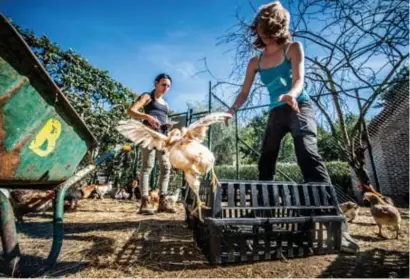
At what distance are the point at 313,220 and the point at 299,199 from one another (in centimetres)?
15

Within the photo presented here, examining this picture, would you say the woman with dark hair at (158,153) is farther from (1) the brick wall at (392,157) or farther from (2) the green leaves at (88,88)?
(1) the brick wall at (392,157)

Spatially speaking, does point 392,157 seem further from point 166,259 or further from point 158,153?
point 166,259

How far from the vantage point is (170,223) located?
270cm

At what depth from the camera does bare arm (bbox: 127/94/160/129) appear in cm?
275

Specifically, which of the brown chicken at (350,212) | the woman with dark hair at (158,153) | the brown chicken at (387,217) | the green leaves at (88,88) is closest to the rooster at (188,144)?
the woman with dark hair at (158,153)

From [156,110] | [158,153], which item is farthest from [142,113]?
[158,153]

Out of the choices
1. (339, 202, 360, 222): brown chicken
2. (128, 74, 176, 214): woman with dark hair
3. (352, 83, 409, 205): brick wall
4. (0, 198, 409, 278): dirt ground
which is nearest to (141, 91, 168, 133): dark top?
(128, 74, 176, 214): woman with dark hair

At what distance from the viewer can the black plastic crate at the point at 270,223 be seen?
4.83 feet

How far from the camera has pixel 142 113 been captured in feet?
9.52

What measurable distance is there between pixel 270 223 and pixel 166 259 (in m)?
0.71

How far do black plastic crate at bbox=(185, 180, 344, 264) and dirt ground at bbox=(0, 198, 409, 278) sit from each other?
66 millimetres

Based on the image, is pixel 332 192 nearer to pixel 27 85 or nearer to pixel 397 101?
pixel 27 85

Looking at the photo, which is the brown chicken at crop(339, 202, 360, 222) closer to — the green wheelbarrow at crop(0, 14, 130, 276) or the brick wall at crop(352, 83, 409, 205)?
the green wheelbarrow at crop(0, 14, 130, 276)

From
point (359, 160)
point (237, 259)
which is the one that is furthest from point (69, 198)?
point (359, 160)
